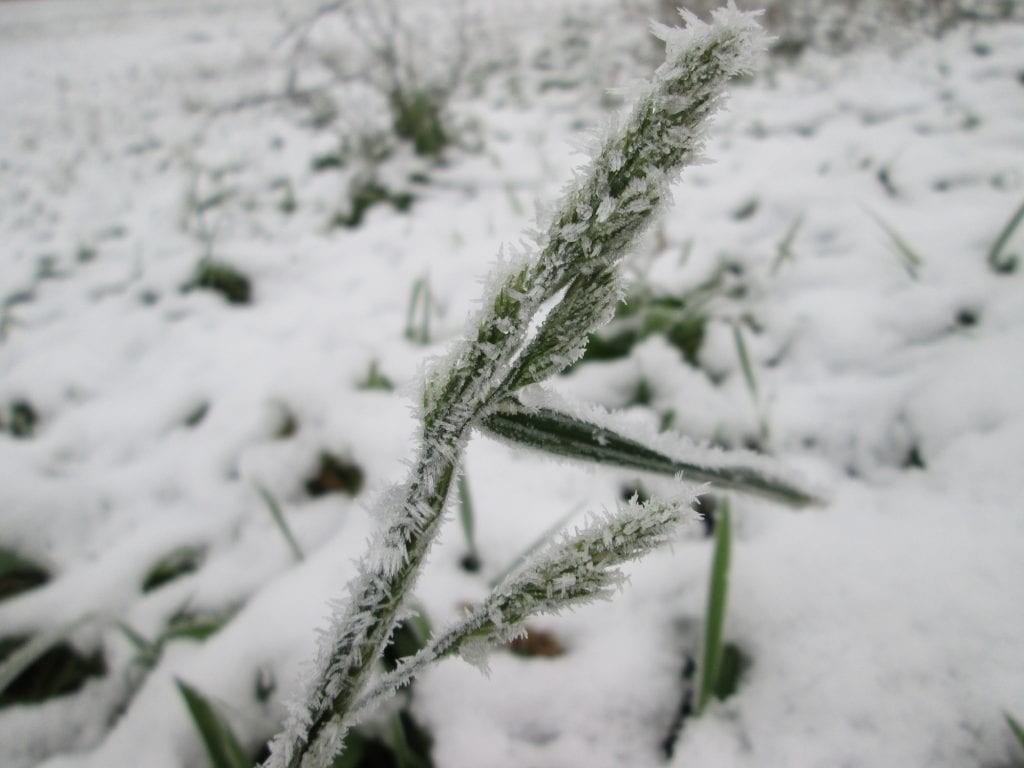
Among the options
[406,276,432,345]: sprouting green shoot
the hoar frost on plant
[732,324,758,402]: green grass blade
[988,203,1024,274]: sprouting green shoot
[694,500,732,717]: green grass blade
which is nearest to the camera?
the hoar frost on plant

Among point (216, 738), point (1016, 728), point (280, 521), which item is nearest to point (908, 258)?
point (1016, 728)

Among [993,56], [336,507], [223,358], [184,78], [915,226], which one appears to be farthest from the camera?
[184,78]

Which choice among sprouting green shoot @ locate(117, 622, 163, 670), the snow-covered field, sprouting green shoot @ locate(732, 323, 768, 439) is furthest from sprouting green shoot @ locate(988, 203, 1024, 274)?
sprouting green shoot @ locate(117, 622, 163, 670)

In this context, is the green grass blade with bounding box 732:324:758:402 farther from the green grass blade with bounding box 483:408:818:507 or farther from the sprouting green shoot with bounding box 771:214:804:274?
the green grass blade with bounding box 483:408:818:507

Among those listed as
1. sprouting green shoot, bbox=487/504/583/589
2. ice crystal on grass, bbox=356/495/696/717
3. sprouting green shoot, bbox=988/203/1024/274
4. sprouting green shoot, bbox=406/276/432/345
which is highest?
ice crystal on grass, bbox=356/495/696/717

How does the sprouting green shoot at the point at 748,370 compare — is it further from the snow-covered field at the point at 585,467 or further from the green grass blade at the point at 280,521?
the green grass blade at the point at 280,521

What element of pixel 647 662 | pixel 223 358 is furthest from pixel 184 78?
pixel 647 662

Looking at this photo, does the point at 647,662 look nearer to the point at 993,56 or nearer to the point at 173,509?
the point at 173,509

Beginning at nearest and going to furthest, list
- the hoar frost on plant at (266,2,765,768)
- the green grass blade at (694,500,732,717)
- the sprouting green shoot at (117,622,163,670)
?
the hoar frost on plant at (266,2,765,768)
the green grass blade at (694,500,732,717)
the sprouting green shoot at (117,622,163,670)
